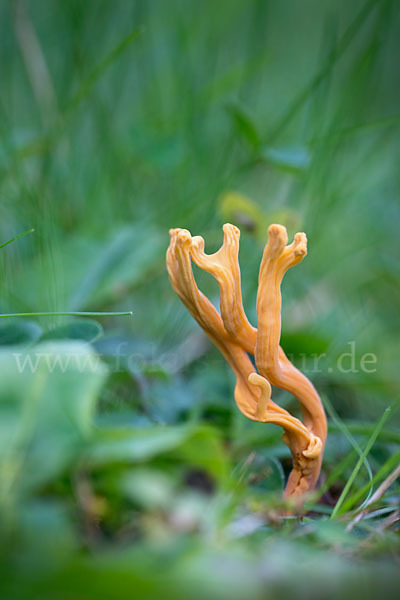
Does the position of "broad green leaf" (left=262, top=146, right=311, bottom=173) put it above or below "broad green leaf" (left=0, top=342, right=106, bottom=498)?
above

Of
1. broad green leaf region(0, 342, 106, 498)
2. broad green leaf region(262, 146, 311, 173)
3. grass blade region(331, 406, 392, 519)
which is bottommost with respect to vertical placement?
grass blade region(331, 406, 392, 519)

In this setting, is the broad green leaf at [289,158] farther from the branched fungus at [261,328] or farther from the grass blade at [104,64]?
the branched fungus at [261,328]

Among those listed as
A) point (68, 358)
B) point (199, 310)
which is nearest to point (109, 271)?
point (199, 310)

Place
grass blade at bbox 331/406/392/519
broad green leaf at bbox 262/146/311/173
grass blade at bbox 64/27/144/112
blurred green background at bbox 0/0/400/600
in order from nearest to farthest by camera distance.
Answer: blurred green background at bbox 0/0/400/600 < grass blade at bbox 331/406/392/519 < grass blade at bbox 64/27/144/112 < broad green leaf at bbox 262/146/311/173

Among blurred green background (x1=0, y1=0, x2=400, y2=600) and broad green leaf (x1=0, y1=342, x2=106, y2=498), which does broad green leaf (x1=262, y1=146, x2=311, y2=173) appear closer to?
blurred green background (x1=0, y1=0, x2=400, y2=600)

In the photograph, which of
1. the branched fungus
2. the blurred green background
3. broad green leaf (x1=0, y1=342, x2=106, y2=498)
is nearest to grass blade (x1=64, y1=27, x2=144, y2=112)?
the blurred green background

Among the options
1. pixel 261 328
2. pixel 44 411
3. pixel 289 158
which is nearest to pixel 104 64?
pixel 289 158

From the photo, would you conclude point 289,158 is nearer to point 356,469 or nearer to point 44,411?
point 356,469
